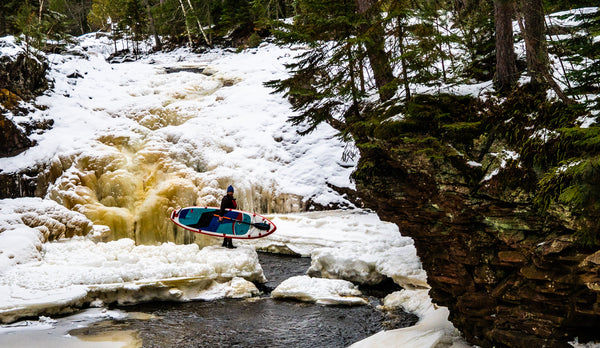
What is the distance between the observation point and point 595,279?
13.3 feet

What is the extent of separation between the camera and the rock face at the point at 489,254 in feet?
14.7

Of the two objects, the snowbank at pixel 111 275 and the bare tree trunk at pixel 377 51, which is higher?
the bare tree trunk at pixel 377 51

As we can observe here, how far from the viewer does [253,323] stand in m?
8.40

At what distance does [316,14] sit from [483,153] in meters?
5.36

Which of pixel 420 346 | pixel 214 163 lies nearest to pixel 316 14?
pixel 420 346

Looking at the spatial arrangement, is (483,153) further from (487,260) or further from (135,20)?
(135,20)

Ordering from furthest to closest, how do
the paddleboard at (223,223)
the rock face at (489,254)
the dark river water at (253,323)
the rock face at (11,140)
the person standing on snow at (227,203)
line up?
the rock face at (11,140) → the paddleboard at (223,223) → the person standing on snow at (227,203) → the dark river water at (253,323) → the rock face at (489,254)

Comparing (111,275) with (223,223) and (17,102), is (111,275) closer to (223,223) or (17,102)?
(223,223)

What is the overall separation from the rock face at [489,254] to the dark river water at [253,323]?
2002mm

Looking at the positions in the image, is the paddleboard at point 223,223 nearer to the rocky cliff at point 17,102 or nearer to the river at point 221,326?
the river at point 221,326

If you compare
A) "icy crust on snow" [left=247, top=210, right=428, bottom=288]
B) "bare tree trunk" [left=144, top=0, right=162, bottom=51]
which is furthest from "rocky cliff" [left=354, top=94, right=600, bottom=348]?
"bare tree trunk" [left=144, top=0, right=162, bottom=51]

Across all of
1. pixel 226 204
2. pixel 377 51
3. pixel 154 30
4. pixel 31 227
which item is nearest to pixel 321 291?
pixel 226 204

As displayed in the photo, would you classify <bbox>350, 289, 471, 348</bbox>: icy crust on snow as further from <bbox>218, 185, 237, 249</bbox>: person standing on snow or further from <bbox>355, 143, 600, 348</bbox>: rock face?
<bbox>218, 185, 237, 249</bbox>: person standing on snow

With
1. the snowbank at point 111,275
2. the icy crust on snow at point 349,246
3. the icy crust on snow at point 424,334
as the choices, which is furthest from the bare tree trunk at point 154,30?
the icy crust on snow at point 424,334
